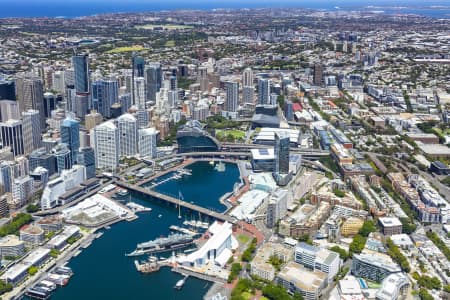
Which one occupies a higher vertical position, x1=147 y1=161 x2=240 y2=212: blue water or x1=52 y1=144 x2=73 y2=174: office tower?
x1=52 y1=144 x2=73 y2=174: office tower

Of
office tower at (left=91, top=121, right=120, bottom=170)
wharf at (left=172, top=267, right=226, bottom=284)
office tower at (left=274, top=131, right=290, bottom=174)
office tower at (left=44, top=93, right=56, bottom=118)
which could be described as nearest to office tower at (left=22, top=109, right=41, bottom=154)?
office tower at (left=91, top=121, right=120, bottom=170)

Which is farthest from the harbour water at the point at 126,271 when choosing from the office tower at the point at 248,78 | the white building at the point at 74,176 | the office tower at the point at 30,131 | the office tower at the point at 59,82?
the office tower at the point at 59,82

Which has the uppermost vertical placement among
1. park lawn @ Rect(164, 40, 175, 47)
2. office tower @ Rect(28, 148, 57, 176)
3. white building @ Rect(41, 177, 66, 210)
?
park lawn @ Rect(164, 40, 175, 47)

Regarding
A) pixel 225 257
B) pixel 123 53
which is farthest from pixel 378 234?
pixel 123 53

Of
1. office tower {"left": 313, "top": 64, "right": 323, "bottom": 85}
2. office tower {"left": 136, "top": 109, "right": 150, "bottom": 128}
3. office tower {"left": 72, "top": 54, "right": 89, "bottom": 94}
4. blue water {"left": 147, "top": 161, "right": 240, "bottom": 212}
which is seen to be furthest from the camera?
office tower {"left": 313, "top": 64, "right": 323, "bottom": 85}

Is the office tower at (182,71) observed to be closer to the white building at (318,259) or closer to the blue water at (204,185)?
the blue water at (204,185)

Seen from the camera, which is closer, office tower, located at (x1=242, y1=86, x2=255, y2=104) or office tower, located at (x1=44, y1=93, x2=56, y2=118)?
office tower, located at (x1=44, y1=93, x2=56, y2=118)

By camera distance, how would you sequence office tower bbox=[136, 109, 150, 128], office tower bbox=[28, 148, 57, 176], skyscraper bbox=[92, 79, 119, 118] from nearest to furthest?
office tower bbox=[28, 148, 57, 176], office tower bbox=[136, 109, 150, 128], skyscraper bbox=[92, 79, 119, 118]

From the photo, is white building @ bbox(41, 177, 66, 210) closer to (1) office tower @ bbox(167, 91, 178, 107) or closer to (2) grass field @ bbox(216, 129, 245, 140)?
(2) grass field @ bbox(216, 129, 245, 140)
